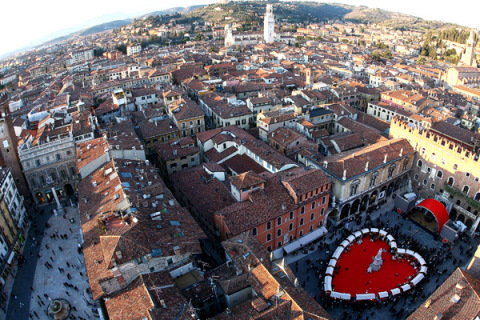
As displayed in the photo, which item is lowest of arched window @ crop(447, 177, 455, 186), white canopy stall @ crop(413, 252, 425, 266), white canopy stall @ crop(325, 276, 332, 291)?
white canopy stall @ crop(413, 252, 425, 266)

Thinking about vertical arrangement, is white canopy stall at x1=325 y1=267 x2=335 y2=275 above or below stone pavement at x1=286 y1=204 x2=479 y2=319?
above

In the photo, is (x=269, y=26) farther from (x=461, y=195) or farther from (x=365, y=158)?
(x=461, y=195)

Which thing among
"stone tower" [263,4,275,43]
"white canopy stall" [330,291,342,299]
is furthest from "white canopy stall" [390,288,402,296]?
"stone tower" [263,4,275,43]

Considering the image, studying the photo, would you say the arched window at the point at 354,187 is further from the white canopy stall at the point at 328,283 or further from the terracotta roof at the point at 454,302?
the terracotta roof at the point at 454,302

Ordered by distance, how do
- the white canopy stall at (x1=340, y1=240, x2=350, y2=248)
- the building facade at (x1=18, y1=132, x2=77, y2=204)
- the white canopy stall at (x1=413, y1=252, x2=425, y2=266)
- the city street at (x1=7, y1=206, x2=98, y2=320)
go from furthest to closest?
the building facade at (x1=18, y1=132, x2=77, y2=204)
the white canopy stall at (x1=340, y1=240, x2=350, y2=248)
the white canopy stall at (x1=413, y1=252, x2=425, y2=266)
the city street at (x1=7, y1=206, x2=98, y2=320)

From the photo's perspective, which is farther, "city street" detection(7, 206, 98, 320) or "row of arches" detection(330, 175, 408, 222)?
"row of arches" detection(330, 175, 408, 222)

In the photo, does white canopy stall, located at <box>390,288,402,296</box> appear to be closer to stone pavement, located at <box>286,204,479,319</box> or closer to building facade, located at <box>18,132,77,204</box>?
stone pavement, located at <box>286,204,479,319</box>

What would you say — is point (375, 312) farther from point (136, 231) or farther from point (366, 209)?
point (136, 231)
